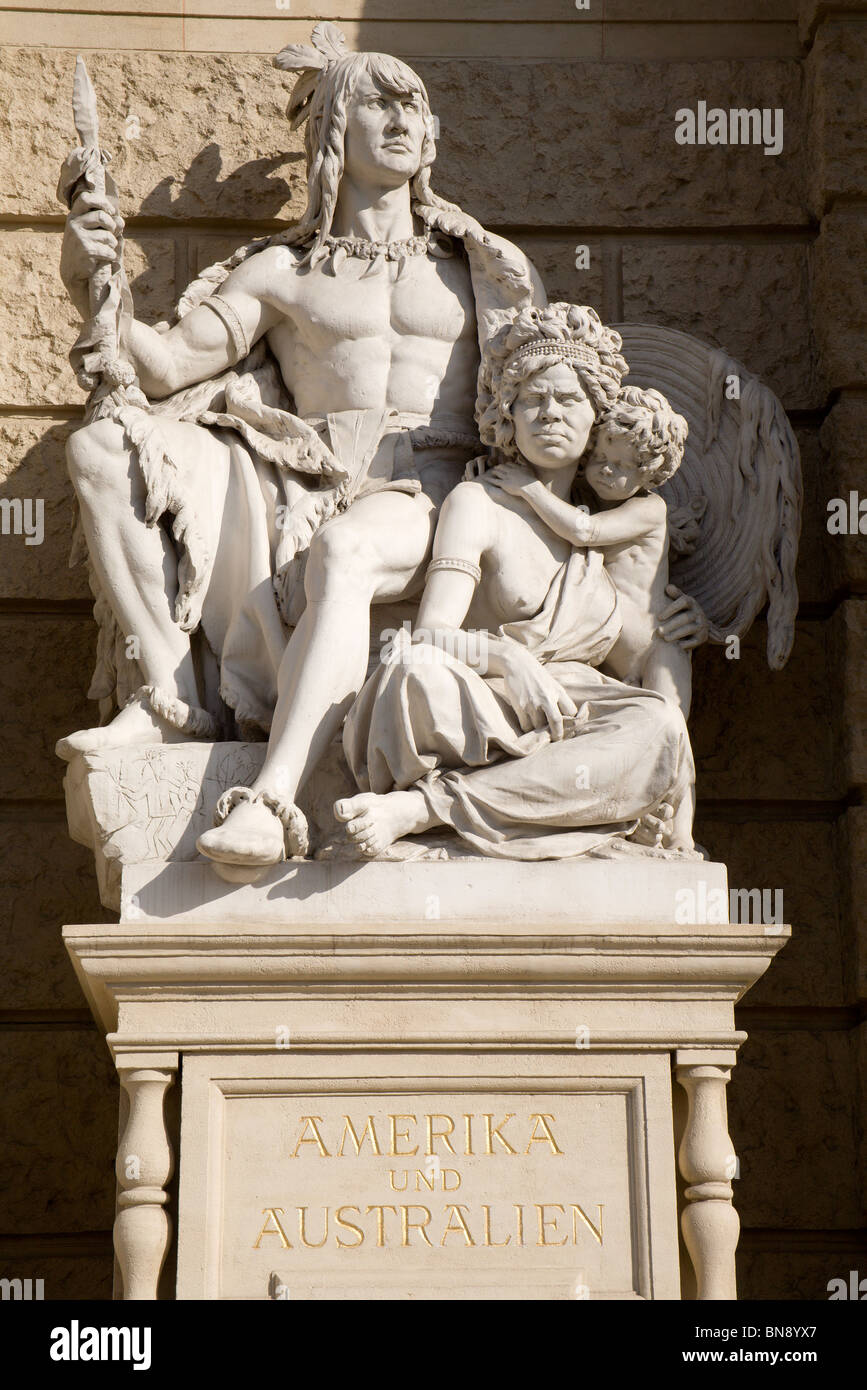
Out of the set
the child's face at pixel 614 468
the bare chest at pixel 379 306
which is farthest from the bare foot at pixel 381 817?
the bare chest at pixel 379 306

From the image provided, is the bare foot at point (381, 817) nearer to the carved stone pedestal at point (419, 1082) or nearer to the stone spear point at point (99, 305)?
the carved stone pedestal at point (419, 1082)

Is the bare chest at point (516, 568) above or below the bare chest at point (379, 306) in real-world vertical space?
below

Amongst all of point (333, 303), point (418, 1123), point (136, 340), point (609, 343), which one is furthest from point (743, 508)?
point (418, 1123)

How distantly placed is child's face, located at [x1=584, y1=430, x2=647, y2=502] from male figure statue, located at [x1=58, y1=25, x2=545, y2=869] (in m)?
0.41

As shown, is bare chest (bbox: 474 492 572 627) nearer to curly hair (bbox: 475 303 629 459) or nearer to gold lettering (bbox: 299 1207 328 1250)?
curly hair (bbox: 475 303 629 459)

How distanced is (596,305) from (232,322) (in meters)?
1.30

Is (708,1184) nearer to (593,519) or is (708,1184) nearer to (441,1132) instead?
(441,1132)

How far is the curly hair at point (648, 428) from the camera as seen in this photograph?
5.13 m

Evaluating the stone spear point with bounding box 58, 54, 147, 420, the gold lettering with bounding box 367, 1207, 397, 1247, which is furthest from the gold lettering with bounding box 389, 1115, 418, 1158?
the stone spear point with bounding box 58, 54, 147, 420

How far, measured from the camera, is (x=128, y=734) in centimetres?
489

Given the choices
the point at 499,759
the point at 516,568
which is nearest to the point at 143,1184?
the point at 499,759

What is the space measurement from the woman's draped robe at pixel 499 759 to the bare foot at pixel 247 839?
279 millimetres

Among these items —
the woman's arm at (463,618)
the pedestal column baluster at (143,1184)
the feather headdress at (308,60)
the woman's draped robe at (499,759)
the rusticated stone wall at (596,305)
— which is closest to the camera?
the pedestal column baluster at (143,1184)
